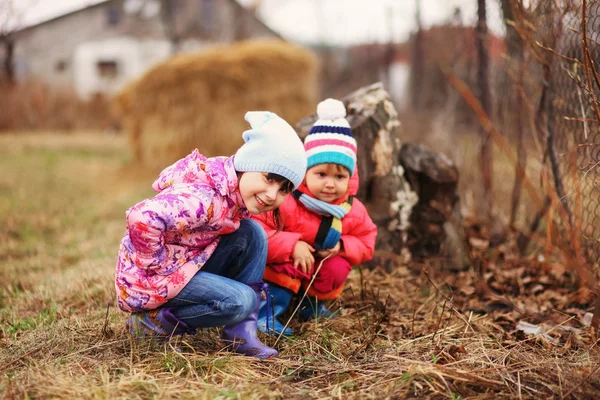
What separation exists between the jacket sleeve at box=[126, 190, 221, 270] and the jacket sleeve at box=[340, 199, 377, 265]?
0.92 m

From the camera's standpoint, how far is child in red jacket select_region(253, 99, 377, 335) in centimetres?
306

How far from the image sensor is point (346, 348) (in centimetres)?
288

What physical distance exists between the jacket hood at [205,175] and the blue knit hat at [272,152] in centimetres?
6

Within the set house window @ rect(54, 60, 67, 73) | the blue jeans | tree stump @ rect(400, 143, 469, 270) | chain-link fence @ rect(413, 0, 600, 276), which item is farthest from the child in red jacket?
house window @ rect(54, 60, 67, 73)

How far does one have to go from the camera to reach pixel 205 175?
8.53ft

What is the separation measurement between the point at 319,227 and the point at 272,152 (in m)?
0.75

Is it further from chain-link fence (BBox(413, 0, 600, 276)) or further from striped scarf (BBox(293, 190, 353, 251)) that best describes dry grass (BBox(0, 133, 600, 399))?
chain-link fence (BBox(413, 0, 600, 276))

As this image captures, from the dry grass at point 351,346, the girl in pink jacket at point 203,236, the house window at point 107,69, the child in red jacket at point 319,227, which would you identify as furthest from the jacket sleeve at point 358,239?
the house window at point 107,69

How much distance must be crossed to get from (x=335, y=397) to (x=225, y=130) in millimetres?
8096

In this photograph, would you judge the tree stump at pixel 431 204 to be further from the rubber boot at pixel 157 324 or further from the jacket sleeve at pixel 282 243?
the rubber boot at pixel 157 324

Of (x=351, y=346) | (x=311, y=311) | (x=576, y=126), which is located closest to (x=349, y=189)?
(x=311, y=311)

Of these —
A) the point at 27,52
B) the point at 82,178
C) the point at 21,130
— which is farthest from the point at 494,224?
the point at 27,52

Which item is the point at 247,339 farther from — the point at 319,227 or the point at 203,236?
Result: the point at 319,227

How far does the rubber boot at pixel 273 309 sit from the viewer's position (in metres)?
3.00
